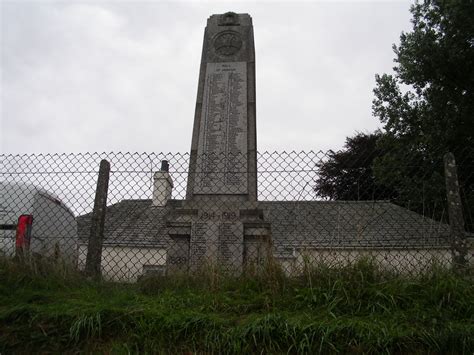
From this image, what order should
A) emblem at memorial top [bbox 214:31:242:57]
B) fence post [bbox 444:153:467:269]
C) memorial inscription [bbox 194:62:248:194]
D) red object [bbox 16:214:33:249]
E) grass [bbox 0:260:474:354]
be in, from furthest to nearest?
emblem at memorial top [bbox 214:31:242:57]
memorial inscription [bbox 194:62:248:194]
red object [bbox 16:214:33:249]
fence post [bbox 444:153:467:269]
grass [bbox 0:260:474:354]

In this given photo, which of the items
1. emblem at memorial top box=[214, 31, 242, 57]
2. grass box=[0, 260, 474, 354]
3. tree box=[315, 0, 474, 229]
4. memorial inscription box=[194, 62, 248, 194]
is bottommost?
grass box=[0, 260, 474, 354]

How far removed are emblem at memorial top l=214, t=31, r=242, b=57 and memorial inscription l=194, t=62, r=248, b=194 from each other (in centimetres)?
28

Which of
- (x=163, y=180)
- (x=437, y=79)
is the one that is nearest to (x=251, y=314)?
(x=163, y=180)

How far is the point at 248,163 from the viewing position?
6.61m

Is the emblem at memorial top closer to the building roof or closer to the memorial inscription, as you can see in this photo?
the memorial inscription

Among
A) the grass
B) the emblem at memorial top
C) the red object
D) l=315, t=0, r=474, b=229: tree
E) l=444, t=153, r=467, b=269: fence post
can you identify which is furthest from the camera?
l=315, t=0, r=474, b=229: tree

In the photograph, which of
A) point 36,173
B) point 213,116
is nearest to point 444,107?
point 213,116

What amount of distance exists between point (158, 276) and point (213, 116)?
12.0 ft

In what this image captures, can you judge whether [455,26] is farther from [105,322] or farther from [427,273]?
[105,322]

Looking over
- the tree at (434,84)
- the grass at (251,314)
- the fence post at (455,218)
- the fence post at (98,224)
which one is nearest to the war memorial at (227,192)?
the fence post at (455,218)

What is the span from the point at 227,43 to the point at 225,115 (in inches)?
61.5

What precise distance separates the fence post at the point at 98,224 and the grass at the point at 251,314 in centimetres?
49

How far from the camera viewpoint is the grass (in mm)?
2883

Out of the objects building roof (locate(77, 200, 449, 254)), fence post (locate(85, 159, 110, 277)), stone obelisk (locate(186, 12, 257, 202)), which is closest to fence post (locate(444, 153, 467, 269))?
building roof (locate(77, 200, 449, 254))
